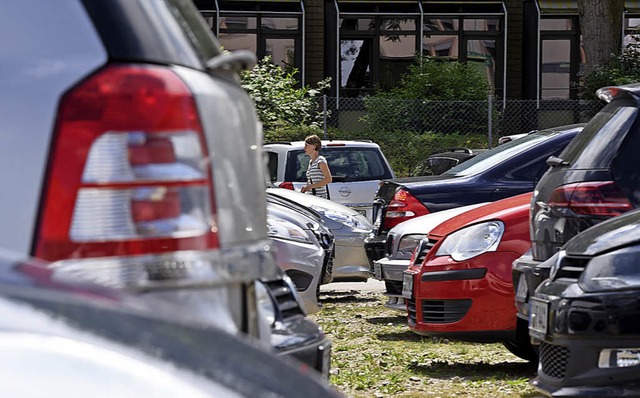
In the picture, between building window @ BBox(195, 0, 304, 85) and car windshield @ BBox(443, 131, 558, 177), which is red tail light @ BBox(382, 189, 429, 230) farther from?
building window @ BBox(195, 0, 304, 85)

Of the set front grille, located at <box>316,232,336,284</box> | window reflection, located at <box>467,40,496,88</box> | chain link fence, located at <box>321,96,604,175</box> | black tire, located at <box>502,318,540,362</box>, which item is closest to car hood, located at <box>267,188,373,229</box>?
front grille, located at <box>316,232,336,284</box>

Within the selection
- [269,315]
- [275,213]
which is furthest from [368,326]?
[269,315]

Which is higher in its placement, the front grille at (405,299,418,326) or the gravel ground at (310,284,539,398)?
the front grille at (405,299,418,326)

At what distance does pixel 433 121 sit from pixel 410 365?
15.5 metres

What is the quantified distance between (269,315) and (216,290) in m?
1.00

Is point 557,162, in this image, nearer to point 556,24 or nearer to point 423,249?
point 423,249

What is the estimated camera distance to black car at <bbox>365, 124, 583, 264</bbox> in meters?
11.0

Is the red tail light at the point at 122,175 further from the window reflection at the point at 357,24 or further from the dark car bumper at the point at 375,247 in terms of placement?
the window reflection at the point at 357,24

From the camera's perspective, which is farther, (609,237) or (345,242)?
(345,242)

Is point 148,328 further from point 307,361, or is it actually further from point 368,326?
point 368,326

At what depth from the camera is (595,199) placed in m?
6.96

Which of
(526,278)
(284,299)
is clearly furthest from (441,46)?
(284,299)

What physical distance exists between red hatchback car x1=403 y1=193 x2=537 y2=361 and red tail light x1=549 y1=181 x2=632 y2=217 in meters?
1.22

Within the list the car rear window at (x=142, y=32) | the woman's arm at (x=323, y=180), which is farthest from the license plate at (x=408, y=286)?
the woman's arm at (x=323, y=180)
